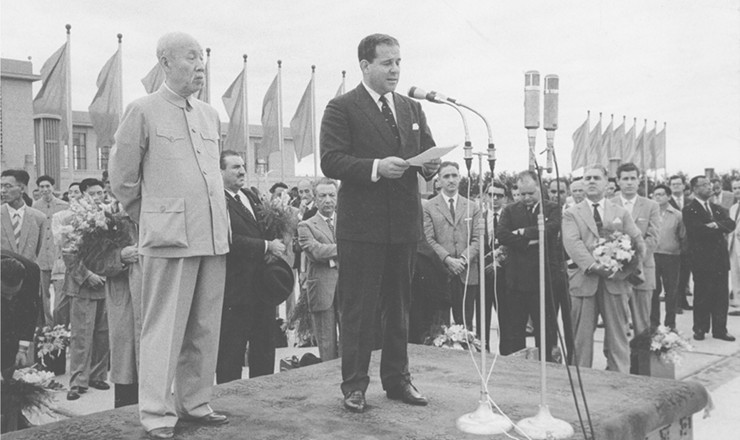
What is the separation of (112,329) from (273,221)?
1400 millimetres

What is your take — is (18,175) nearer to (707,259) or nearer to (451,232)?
(451,232)

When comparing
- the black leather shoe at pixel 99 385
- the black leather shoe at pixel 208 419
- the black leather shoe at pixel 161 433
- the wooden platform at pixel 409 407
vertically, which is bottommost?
the black leather shoe at pixel 99 385

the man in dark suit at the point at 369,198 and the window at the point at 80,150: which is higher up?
the window at the point at 80,150

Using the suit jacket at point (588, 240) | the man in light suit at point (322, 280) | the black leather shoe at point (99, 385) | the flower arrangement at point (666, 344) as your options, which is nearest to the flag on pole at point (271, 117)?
the man in light suit at point (322, 280)

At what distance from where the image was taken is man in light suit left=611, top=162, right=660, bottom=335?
278 inches

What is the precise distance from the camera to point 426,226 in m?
6.77

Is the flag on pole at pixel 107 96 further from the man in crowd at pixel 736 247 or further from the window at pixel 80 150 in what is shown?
the window at pixel 80 150

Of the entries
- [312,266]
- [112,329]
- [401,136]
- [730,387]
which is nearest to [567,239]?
[730,387]

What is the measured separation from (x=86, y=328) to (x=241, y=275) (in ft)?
6.51

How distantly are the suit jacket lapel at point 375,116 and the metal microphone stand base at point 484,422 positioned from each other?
140 centimetres

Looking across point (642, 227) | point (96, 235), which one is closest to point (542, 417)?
point (96, 235)

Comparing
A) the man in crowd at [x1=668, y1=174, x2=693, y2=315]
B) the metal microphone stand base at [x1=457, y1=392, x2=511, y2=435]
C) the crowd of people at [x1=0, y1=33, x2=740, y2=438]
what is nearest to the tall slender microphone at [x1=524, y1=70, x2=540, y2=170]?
the crowd of people at [x1=0, y1=33, x2=740, y2=438]

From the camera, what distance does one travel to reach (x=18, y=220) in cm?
691

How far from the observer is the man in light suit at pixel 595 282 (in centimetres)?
601
